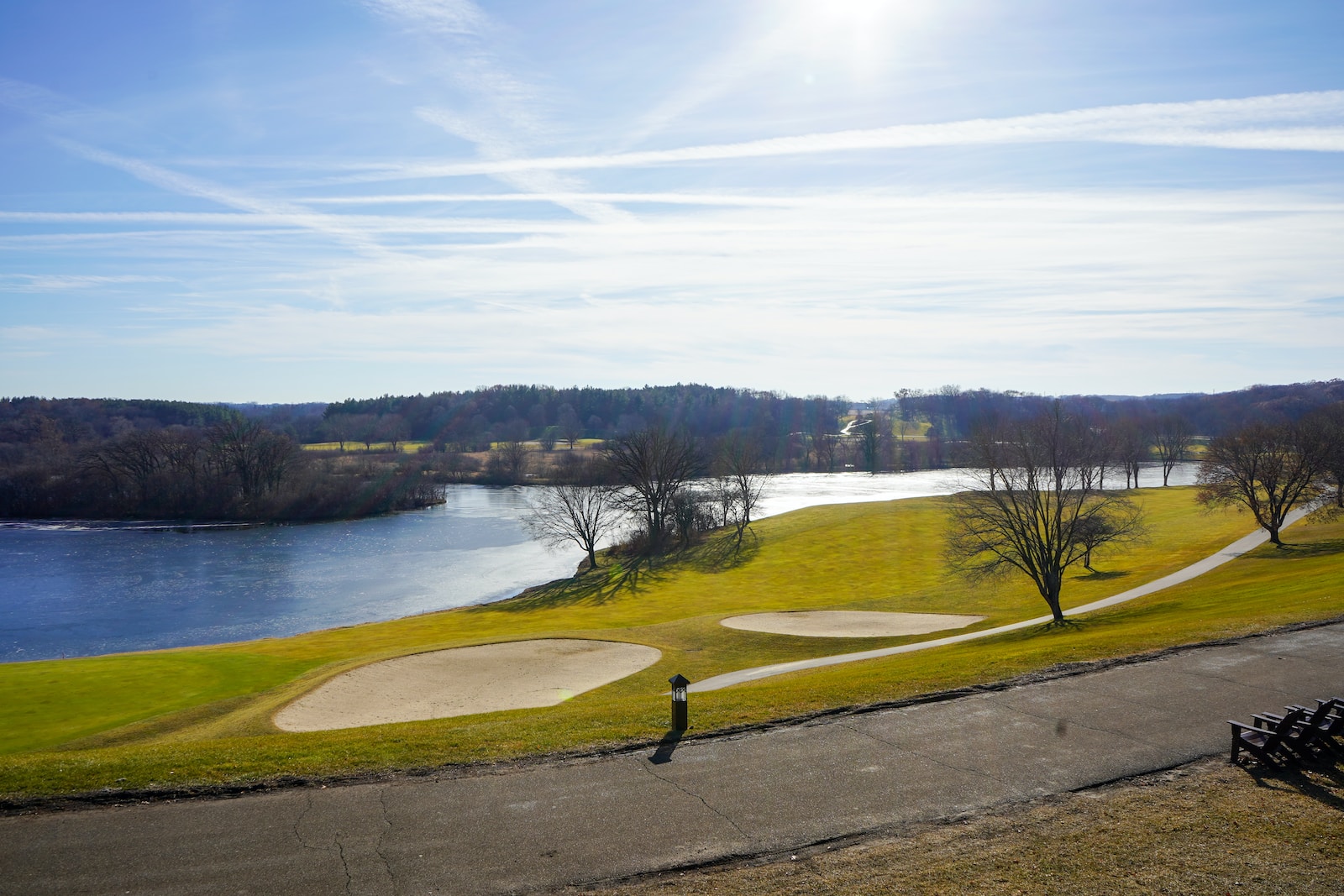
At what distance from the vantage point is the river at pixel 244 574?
4319cm

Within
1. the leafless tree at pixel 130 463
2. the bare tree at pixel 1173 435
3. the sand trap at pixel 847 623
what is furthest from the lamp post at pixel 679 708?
the bare tree at pixel 1173 435

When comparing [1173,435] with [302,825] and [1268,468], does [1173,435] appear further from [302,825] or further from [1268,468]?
[302,825]

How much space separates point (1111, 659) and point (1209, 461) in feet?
152

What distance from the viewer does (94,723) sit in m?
20.6

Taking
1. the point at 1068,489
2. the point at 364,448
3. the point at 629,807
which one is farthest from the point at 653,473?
the point at 364,448

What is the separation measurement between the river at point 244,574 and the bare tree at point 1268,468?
53.6ft

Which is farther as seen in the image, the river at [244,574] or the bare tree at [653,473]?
the bare tree at [653,473]

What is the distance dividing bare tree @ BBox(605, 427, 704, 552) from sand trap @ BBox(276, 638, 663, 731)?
3776 centimetres

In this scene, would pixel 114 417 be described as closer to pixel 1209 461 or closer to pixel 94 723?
pixel 94 723

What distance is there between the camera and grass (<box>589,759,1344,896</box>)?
26.2 ft

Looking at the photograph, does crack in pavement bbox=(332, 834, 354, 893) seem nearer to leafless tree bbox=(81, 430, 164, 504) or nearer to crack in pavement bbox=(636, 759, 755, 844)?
crack in pavement bbox=(636, 759, 755, 844)

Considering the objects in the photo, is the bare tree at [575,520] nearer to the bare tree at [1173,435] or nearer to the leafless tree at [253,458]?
the leafless tree at [253,458]

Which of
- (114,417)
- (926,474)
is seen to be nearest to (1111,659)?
(926,474)

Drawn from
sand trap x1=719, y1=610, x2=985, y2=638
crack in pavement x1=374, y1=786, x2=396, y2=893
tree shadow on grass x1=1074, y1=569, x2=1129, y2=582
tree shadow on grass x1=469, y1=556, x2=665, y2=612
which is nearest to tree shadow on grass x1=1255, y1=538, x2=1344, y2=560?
tree shadow on grass x1=1074, y1=569, x2=1129, y2=582
